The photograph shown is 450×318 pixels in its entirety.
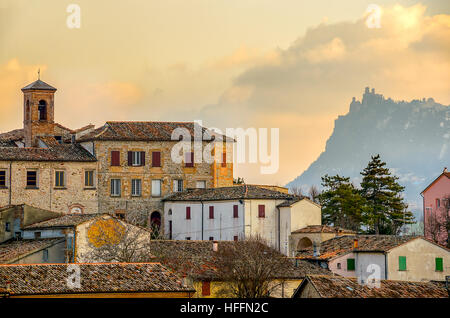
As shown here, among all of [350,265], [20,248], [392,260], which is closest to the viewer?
[20,248]

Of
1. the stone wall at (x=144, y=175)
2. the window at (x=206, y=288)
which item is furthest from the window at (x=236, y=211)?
the window at (x=206, y=288)

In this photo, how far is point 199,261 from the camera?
173 feet

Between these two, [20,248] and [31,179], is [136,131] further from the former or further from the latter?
[20,248]

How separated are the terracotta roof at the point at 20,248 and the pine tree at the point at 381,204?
2985cm

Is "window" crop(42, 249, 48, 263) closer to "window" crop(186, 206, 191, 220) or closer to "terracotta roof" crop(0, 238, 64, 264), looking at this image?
"terracotta roof" crop(0, 238, 64, 264)

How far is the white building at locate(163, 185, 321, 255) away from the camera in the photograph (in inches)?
2522

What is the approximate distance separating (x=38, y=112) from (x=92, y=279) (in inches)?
1244

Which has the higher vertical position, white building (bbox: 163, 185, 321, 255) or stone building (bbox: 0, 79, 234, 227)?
stone building (bbox: 0, 79, 234, 227)

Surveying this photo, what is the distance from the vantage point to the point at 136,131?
7038cm

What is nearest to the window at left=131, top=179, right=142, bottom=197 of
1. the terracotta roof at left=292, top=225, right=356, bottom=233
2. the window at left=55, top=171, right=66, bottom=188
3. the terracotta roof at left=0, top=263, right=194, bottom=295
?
the window at left=55, top=171, right=66, bottom=188

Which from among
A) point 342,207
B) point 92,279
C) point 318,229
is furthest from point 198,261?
point 342,207

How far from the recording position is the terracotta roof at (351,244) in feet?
183

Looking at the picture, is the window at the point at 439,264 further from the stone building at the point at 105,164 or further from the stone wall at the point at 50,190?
the stone wall at the point at 50,190
